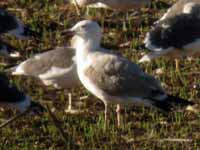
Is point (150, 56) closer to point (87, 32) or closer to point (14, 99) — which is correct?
point (87, 32)

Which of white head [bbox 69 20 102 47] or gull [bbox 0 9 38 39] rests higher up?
white head [bbox 69 20 102 47]

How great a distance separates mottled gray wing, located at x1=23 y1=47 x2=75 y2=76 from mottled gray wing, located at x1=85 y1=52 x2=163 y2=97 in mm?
681

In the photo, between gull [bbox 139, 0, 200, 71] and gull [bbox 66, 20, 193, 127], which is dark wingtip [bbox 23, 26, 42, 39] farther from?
gull [bbox 66, 20, 193, 127]

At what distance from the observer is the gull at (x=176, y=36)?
1004 cm

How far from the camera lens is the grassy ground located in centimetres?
848

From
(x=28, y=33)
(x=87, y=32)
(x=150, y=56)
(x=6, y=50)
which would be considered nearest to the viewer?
(x=87, y=32)

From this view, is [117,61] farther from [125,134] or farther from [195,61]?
[195,61]

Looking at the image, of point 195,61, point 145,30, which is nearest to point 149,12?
point 145,30

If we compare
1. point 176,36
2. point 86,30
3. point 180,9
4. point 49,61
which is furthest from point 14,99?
point 180,9

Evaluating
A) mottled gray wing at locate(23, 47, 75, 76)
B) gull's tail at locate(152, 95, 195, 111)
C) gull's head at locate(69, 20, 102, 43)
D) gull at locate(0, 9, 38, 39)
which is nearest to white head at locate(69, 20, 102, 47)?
gull's head at locate(69, 20, 102, 43)

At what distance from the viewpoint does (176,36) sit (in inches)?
404

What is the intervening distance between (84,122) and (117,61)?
751 mm

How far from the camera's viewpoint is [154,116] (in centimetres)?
919

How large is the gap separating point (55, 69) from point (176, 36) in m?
1.66
